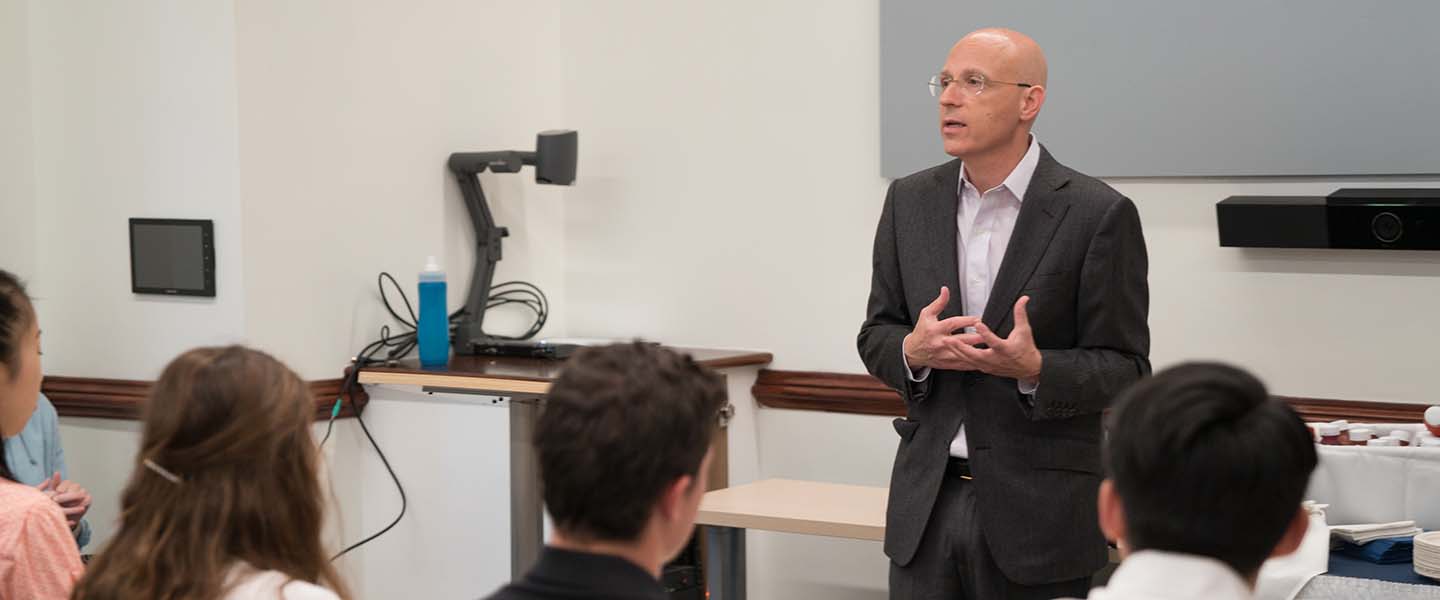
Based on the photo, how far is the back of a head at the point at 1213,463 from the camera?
50.5 inches

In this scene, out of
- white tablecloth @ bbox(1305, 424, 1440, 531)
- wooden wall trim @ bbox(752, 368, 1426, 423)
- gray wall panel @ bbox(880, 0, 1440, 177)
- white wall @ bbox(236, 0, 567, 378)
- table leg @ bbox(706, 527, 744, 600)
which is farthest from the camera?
wooden wall trim @ bbox(752, 368, 1426, 423)

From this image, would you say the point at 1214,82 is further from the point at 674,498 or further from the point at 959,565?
the point at 674,498

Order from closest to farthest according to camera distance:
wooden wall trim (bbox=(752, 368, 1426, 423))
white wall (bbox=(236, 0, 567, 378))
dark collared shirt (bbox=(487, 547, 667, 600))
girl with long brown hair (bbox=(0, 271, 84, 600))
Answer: dark collared shirt (bbox=(487, 547, 667, 600)) → girl with long brown hair (bbox=(0, 271, 84, 600)) → white wall (bbox=(236, 0, 567, 378)) → wooden wall trim (bbox=(752, 368, 1426, 423))

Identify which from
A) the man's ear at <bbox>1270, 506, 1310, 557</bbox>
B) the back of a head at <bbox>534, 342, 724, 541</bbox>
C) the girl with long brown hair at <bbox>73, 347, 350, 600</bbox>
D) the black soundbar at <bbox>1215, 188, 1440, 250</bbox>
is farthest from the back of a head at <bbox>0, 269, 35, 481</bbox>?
the black soundbar at <bbox>1215, 188, 1440, 250</bbox>

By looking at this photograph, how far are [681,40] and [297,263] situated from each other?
119cm

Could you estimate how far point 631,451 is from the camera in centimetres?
132

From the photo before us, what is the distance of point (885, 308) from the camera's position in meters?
2.64

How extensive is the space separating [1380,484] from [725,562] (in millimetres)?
1309

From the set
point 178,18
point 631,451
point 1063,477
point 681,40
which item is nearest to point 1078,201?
point 1063,477

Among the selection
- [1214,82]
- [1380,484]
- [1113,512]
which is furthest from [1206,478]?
[1214,82]

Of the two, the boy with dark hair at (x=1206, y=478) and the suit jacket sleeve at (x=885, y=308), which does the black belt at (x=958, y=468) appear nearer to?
the suit jacket sleeve at (x=885, y=308)

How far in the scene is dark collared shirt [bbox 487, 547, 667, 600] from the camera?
127cm

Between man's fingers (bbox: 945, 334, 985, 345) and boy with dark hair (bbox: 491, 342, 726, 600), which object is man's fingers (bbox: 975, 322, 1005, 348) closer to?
man's fingers (bbox: 945, 334, 985, 345)

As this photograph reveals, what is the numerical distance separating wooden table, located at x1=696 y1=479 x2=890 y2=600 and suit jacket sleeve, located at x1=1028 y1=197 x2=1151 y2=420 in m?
0.67
